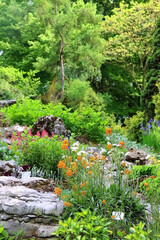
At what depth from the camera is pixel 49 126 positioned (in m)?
6.21

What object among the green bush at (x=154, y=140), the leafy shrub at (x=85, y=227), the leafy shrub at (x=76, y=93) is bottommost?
the green bush at (x=154, y=140)

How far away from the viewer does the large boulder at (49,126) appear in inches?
243

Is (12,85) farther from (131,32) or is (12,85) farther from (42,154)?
(42,154)

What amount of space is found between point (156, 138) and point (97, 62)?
7.42 metres

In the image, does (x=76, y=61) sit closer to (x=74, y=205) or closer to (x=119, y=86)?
(x=119, y=86)

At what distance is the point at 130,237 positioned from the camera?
1862 millimetres

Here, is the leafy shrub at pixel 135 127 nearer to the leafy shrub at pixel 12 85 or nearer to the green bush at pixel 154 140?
the green bush at pixel 154 140

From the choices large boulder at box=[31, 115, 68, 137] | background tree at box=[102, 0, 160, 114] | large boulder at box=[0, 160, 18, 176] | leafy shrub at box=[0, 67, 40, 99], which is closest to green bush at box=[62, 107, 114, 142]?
large boulder at box=[31, 115, 68, 137]

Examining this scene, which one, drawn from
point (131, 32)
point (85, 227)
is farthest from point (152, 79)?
point (85, 227)

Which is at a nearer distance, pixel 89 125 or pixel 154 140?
pixel 89 125

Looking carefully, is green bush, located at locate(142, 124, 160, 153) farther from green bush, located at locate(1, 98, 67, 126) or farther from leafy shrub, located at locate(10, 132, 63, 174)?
leafy shrub, located at locate(10, 132, 63, 174)

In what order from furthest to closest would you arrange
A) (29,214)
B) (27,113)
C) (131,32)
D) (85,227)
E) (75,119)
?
(131,32), (27,113), (75,119), (29,214), (85,227)

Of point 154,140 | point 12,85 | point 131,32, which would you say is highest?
point 131,32

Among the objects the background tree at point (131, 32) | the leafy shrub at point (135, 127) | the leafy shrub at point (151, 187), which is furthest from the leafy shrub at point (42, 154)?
the background tree at point (131, 32)
